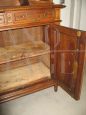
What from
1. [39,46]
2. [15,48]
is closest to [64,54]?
[39,46]

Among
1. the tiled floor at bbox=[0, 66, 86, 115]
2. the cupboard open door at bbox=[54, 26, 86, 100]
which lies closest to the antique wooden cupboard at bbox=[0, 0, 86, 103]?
the cupboard open door at bbox=[54, 26, 86, 100]

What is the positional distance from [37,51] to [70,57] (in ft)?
1.13

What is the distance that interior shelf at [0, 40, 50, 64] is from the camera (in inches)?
55.2

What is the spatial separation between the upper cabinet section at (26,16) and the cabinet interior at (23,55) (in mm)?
297

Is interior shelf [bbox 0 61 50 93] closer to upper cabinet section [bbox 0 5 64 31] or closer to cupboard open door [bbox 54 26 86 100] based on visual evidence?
cupboard open door [bbox 54 26 86 100]

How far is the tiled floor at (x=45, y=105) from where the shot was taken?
143 centimetres

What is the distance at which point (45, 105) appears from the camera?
1.51m

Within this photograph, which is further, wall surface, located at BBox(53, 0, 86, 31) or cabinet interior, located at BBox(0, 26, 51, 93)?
wall surface, located at BBox(53, 0, 86, 31)

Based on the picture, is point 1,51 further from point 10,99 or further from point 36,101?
point 36,101

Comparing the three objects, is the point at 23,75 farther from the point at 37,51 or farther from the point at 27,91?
the point at 37,51

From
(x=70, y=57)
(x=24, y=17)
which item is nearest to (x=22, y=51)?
(x=24, y=17)

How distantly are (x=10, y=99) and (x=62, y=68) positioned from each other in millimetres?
587

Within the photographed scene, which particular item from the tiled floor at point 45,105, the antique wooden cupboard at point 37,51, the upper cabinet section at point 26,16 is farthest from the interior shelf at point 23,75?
the upper cabinet section at point 26,16

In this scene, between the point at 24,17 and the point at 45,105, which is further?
the point at 45,105
